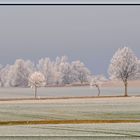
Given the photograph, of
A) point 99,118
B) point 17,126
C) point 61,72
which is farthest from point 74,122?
point 61,72

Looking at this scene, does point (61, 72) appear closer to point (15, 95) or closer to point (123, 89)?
point (15, 95)

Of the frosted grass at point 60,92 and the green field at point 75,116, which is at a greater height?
the frosted grass at point 60,92

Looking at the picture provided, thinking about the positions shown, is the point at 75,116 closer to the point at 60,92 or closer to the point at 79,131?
the point at 60,92

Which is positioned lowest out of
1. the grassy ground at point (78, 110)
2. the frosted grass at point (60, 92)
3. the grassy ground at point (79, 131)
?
the grassy ground at point (79, 131)

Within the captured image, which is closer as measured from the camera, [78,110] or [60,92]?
[60,92]

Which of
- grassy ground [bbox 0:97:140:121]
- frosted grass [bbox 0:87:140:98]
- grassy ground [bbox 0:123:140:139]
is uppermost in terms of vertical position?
frosted grass [bbox 0:87:140:98]

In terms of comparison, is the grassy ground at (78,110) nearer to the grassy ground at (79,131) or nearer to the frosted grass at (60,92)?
the frosted grass at (60,92)

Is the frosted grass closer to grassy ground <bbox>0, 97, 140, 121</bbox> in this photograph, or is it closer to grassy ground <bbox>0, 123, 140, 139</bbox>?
grassy ground <bbox>0, 97, 140, 121</bbox>

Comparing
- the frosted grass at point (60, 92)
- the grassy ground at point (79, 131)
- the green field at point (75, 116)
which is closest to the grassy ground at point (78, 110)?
the green field at point (75, 116)

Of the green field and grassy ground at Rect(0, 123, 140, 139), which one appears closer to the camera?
grassy ground at Rect(0, 123, 140, 139)

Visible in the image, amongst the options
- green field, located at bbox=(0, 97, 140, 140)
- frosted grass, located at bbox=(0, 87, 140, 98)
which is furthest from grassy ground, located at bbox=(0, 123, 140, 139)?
frosted grass, located at bbox=(0, 87, 140, 98)

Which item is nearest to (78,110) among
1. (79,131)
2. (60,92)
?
(60,92)

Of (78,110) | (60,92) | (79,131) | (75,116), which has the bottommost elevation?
(79,131)

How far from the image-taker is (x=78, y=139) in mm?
9742
